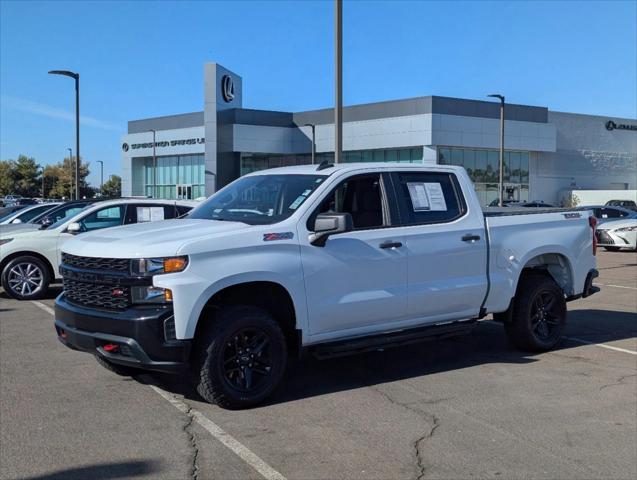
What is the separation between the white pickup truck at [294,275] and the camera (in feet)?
17.0

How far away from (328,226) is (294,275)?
52 cm

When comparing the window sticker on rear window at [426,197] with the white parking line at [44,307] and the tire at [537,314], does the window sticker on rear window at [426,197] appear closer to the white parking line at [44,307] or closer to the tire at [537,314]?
the tire at [537,314]

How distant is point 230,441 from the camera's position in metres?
4.79

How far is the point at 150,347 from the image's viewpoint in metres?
5.08

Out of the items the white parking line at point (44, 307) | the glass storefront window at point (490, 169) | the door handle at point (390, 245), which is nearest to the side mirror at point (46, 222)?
the white parking line at point (44, 307)

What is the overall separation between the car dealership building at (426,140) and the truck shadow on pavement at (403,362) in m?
41.1

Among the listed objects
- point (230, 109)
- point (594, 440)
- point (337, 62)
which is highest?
point (230, 109)

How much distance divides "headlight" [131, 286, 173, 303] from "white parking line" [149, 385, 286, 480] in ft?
3.32

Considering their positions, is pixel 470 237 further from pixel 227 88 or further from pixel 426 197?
pixel 227 88

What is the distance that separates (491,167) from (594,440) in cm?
5296

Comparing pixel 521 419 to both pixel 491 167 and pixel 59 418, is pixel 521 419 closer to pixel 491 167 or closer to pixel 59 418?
pixel 59 418

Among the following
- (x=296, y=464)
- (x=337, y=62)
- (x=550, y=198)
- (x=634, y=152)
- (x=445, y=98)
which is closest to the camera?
(x=296, y=464)

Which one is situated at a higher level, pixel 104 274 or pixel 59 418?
pixel 104 274

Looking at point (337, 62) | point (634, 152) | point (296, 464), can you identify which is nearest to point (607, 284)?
point (337, 62)
